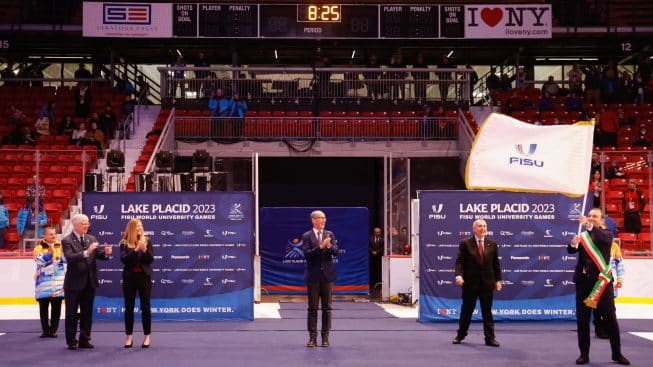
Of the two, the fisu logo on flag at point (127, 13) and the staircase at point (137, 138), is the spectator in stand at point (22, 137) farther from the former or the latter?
the fisu logo on flag at point (127, 13)

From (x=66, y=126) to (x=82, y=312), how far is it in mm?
14637

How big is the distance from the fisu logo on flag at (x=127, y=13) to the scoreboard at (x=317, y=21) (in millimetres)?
880

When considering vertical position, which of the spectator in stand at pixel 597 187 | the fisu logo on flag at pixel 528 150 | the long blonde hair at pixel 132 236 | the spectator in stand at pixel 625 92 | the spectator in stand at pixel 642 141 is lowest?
the long blonde hair at pixel 132 236

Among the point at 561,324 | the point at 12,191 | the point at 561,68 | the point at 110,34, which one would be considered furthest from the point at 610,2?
the point at 12,191

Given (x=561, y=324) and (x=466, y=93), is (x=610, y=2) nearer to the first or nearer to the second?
(x=466, y=93)

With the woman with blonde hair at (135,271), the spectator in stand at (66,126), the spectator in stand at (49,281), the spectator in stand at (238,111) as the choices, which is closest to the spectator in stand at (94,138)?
the spectator in stand at (66,126)

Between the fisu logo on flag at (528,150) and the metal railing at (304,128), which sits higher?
the metal railing at (304,128)

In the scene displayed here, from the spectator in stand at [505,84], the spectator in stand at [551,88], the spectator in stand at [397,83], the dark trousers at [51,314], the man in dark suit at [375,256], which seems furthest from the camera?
the spectator in stand at [505,84]

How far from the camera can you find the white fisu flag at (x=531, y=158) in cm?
1130

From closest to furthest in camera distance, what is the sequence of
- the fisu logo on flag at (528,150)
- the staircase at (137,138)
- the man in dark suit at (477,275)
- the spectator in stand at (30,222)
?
the fisu logo on flag at (528,150) → the man in dark suit at (477,275) → the spectator in stand at (30,222) → the staircase at (137,138)

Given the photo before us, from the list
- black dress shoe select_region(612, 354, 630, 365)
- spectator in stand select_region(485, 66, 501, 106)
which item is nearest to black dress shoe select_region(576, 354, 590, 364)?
black dress shoe select_region(612, 354, 630, 365)

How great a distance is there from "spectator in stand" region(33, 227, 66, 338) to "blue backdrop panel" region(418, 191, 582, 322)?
5.96 m

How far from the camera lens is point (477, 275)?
39.8ft

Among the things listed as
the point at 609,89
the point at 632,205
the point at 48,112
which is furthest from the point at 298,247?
the point at 609,89
